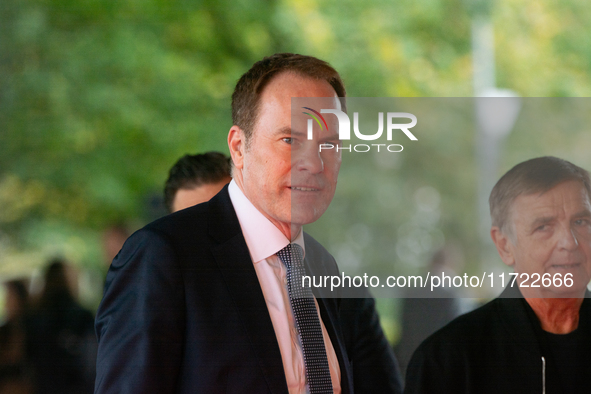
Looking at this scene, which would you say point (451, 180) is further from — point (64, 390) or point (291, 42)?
point (291, 42)

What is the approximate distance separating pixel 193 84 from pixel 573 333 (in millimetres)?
3411

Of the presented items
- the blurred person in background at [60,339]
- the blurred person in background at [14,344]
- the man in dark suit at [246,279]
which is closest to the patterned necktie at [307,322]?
the man in dark suit at [246,279]

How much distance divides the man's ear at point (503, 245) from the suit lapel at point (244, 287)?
586 millimetres

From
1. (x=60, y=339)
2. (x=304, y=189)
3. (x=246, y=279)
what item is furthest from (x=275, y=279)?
(x=60, y=339)

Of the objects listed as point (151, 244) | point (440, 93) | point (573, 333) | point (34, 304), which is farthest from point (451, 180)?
point (440, 93)

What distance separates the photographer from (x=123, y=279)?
1108 millimetres

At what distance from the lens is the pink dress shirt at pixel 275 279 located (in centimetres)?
119

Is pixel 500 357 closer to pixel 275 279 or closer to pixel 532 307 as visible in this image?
pixel 532 307

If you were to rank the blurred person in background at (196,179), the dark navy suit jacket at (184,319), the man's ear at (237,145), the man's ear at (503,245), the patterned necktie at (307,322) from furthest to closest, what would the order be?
1. the blurred person in background at (196,179)
2. the man's ear at (503,245)
3. the man's ear at (237,145)
4. the patterned necktie at (307,322)
5. the dark navy suit jacket at (184,319)

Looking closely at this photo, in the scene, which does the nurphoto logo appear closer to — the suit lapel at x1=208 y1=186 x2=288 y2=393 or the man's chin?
the man's chin

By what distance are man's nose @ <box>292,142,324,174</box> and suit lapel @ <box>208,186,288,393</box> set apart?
169mm

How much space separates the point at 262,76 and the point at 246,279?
0.42 meters

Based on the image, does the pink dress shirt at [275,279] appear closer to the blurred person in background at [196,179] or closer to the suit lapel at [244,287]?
the suit lapel at [244,287]

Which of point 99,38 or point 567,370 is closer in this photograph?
point 567,370
